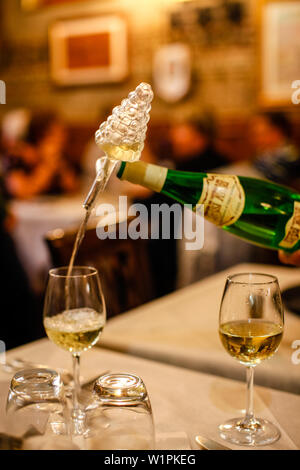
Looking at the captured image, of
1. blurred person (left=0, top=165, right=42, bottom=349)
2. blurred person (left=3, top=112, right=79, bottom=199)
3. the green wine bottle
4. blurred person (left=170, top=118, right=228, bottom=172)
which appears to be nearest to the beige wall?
blurred person (left=170, top=118, right=228, bottom=172)

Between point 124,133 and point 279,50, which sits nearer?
point 124,133

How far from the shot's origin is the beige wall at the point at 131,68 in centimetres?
431

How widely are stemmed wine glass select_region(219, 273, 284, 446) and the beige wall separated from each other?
148 inches

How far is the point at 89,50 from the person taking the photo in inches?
197

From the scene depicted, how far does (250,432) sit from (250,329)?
0.13 m

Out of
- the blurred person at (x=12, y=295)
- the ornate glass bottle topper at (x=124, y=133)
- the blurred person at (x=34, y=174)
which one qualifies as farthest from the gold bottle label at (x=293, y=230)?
the blurred person at (x=34, y=174)

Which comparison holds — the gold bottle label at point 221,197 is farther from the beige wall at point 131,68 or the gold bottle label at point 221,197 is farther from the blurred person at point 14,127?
the blurred person at point 14,127

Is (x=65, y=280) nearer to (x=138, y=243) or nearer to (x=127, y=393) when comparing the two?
(x=127, y=393)

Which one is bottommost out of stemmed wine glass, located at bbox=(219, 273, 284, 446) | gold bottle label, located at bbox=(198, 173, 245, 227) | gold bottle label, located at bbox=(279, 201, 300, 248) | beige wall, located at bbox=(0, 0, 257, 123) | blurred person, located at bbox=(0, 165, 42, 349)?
blurred person, located at bbox=(0, 165, 42, 349)

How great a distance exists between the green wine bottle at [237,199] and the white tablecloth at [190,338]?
202 mm

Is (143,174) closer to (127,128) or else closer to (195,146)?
(127,128)

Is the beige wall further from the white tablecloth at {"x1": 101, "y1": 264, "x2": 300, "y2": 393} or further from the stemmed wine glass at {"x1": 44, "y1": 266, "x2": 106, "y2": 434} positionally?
the stemmed wine glass at {"x1": 44, "y1": 266, "x2": 106, "y2": 434}

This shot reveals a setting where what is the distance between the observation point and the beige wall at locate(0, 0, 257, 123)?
14.1 feet

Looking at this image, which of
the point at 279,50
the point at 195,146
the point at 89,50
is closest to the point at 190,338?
the point at 195,146
